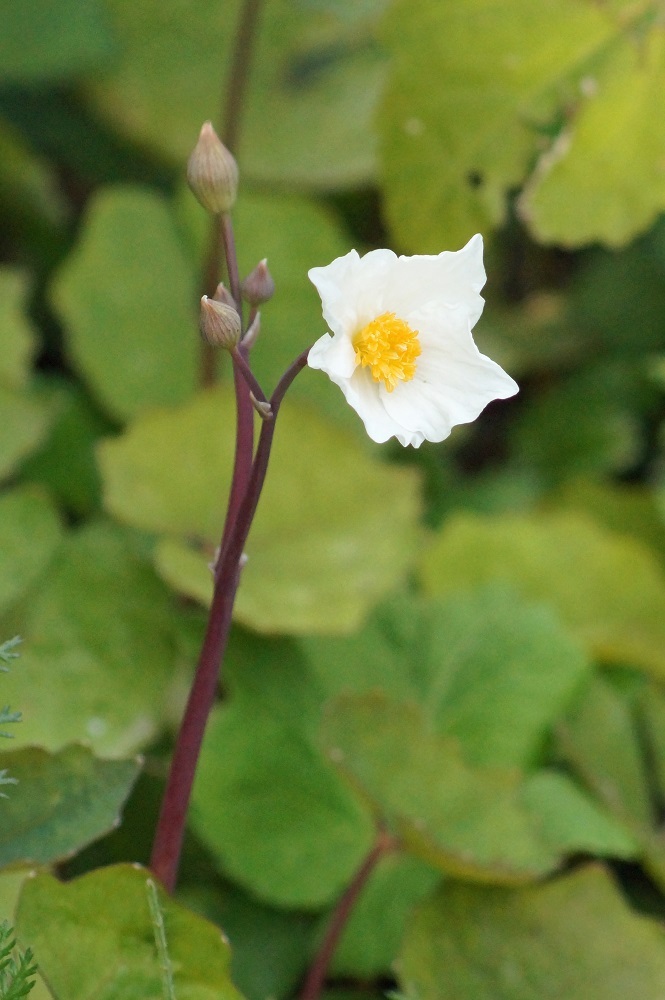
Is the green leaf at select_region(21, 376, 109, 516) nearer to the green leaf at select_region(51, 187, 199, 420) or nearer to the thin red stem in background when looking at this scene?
the green leaf at select_region(51, 187, 199, 420)

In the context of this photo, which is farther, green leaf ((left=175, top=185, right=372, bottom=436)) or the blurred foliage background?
green leaf ((left=175, top=185, right=372, bottom=436))

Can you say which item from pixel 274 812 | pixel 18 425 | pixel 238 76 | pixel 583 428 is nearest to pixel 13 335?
pixel 18 425

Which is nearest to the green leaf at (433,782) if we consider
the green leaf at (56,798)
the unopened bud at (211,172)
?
the green leaf at (56,798)

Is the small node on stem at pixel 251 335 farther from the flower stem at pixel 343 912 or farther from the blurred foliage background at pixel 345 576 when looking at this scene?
the flower stem at pixel 343 912

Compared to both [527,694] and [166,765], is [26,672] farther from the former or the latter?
[527,694]

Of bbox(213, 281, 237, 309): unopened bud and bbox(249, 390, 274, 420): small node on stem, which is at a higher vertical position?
bbox(213, 281, 237, 309): unopened bud

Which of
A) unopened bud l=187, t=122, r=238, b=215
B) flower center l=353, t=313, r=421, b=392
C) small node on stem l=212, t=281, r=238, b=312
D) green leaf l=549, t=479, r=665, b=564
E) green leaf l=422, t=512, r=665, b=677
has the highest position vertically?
unopened bud l=187, t=122, r=238, b=215

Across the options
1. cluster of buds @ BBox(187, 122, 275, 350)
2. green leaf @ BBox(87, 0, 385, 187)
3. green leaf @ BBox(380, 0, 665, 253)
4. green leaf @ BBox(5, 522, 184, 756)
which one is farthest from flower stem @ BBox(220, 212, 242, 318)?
green leaf @ BBox(87, 0, 385, 187)
